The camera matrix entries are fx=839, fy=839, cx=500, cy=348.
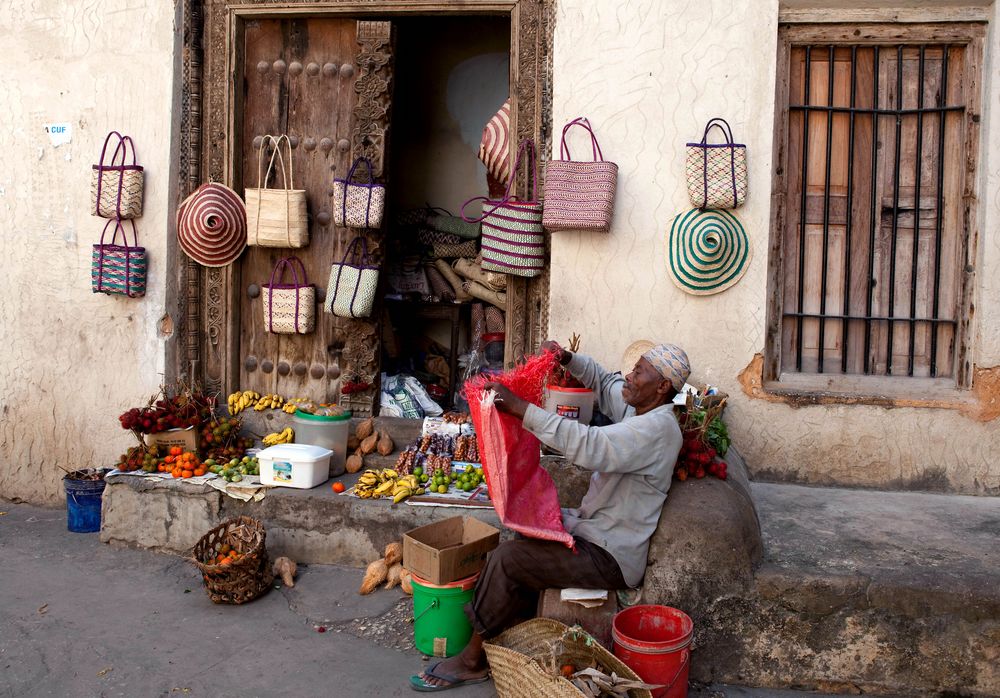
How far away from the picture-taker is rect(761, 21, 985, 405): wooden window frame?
4.91 m

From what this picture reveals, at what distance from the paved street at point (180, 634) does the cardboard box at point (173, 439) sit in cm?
67

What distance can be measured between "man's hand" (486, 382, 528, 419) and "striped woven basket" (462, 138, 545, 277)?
2007 mm

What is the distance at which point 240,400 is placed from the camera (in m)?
5.75

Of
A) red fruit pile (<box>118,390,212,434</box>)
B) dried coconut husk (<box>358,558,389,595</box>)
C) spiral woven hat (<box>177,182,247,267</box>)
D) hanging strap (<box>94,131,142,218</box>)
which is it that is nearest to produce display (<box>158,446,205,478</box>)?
red fruit pile (<box>118,390,212,434</box>)

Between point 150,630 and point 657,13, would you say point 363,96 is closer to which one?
point 657,13

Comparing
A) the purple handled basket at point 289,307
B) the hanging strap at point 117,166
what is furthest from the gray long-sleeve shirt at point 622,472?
the hanging strap at point 117,166

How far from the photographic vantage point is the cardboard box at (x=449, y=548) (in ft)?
12.3

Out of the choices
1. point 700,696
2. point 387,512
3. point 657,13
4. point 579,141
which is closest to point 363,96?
point 579,141

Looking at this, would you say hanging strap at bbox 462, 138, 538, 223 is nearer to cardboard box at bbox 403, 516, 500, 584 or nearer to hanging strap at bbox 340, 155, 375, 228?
hanging strap at bbox 340, 155, 375, 228

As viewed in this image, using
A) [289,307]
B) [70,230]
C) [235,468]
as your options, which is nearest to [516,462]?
[235,468]

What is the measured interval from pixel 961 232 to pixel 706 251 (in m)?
1.55

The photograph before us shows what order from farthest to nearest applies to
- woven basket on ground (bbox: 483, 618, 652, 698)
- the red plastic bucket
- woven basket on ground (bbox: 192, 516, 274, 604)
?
woven basket on ground (bbox: 192, 516, 274, 604), the red plastic bucket, woven basket on ground (bbox: 483, 618, 652, 698)

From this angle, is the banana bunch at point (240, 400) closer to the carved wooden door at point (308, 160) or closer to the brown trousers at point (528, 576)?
the carved wooden door at point (308, 160)

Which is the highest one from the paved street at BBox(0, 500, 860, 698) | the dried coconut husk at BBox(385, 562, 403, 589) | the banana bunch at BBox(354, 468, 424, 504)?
the banana bunch at BBox(354, 468, 424, 504)
